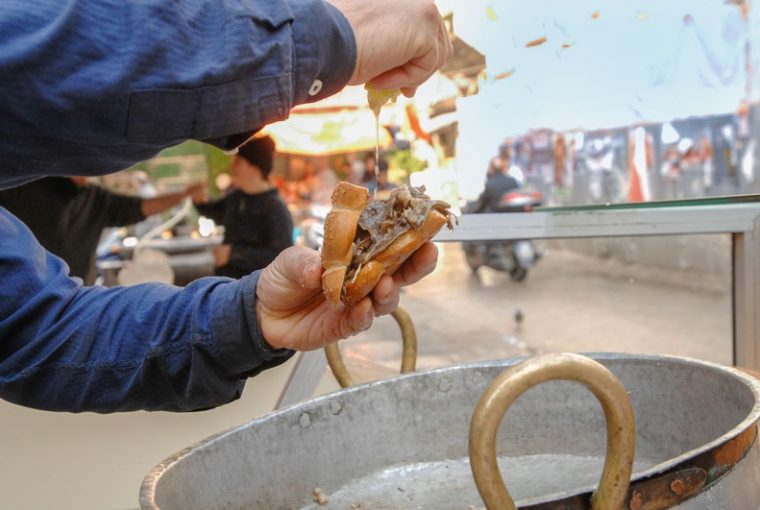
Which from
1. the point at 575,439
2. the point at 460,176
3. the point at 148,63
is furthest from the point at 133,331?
the point at 460,176

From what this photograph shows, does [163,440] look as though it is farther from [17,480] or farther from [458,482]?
[458,482]

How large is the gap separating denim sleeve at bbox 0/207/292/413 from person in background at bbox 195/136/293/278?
2.82 meters

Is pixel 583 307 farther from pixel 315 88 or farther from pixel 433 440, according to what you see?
pixel 315 88

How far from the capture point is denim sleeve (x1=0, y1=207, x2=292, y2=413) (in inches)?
57.4

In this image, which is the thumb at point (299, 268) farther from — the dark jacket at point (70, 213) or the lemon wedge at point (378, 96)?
the dark jacket at point (70, 213)

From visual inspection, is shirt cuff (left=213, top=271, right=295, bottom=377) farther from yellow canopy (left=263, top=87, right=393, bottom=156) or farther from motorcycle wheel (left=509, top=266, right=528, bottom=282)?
motorcycle wheel (left=509, top=266, right=528, bottom=282)

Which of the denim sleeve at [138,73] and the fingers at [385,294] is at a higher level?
the denim sleeve at [138,73]

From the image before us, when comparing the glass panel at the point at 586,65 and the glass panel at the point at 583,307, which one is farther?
the glass panel at the point at 583,307

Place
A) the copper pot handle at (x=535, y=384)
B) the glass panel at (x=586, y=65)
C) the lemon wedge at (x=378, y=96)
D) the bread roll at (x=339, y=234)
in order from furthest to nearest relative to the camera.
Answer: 1. the glass panel at (x=586, y=65)
2. the lemon wedge at (x=378, y=96)
3. the bread roll at (x=339, y=234)
4. the copper pot handle at (x=535, y=384)

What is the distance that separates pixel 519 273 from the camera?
9422 mm

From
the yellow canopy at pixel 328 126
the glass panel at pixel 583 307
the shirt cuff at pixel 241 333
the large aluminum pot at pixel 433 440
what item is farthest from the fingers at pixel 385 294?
the yellow canopy at pixel 328 126

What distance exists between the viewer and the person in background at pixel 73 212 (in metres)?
3.99

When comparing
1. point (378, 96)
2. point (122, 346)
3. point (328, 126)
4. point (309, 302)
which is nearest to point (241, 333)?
point (309, 302)

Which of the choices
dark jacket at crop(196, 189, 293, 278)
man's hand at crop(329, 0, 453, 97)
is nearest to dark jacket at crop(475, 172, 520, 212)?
dark jacket at crop(196, 189, 293, 278)
